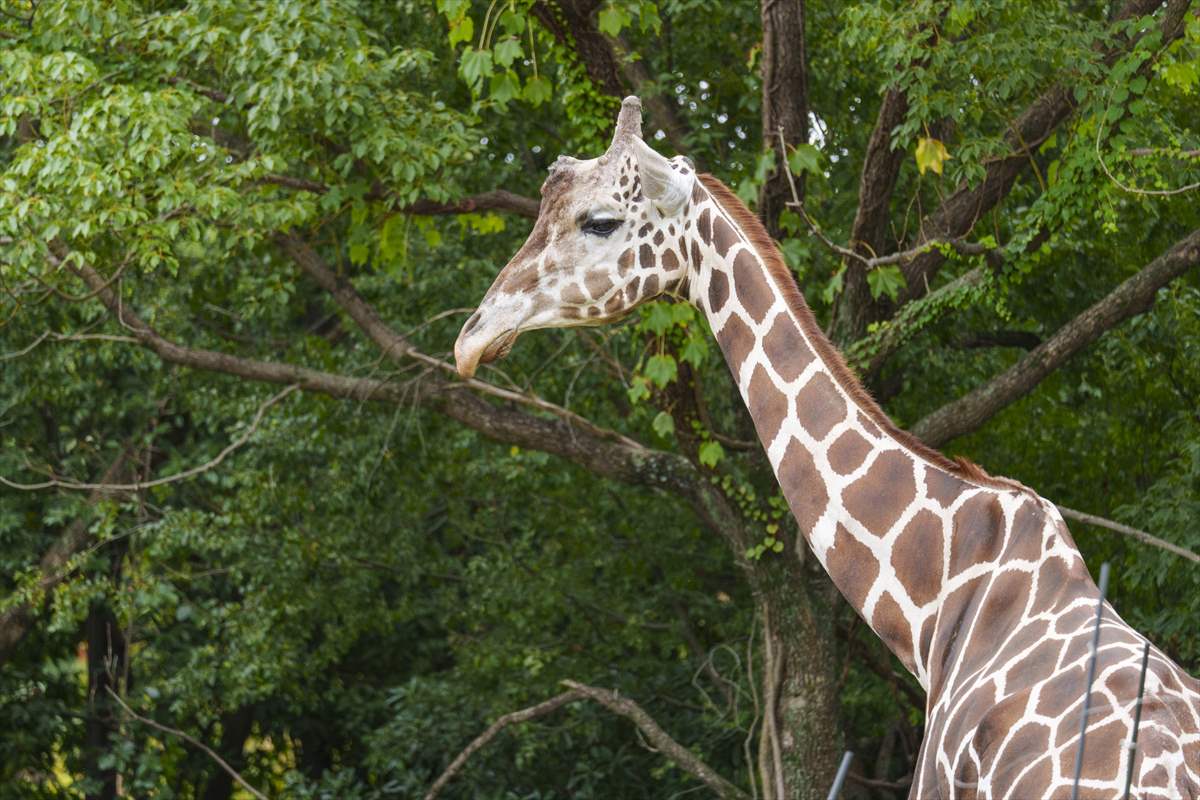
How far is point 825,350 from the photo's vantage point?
416 cm

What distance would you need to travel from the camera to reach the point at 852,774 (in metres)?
8.97

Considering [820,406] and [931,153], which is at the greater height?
[931,153]

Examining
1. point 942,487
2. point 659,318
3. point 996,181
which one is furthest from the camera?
point 996,181

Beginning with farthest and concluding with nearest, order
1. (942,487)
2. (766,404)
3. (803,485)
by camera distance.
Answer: (766,404) → (803,485) → (942,487)

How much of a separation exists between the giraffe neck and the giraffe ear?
0.17ft

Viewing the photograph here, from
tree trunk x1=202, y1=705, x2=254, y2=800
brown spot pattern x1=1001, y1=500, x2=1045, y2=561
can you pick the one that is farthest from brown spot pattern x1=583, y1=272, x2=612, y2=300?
tree trunk x1=202, y1=705, x2=254, y2=800

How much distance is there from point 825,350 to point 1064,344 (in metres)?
3.55

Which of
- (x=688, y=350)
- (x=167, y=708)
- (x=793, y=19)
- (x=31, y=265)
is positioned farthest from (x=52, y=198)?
(x=167, y=708)

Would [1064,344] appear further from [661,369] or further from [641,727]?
[641,727]

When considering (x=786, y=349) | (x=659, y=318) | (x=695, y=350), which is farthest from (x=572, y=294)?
(x=695, y=350)

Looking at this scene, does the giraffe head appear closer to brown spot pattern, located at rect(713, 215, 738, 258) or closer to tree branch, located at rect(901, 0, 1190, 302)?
brown spot pattern, located at rect(713, 215, 738, 258)

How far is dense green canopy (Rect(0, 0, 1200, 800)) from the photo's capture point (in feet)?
23.8

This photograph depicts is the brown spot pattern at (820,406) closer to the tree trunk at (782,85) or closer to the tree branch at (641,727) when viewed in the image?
the tree trunk at (782,85)

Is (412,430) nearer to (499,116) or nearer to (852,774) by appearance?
(499,116)
